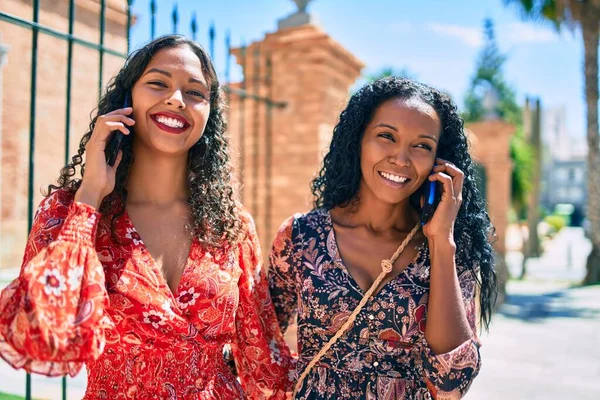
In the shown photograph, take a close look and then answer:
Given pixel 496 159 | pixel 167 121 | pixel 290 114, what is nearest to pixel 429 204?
pixel 167 121

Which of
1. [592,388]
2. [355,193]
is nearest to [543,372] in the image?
[592,388]

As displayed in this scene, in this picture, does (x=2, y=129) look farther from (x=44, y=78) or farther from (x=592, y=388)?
(x=592, y=388)

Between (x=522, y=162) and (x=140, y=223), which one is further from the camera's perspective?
(x=522, y=162)

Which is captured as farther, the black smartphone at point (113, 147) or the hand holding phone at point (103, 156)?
the black smartphone at point (113, 147)

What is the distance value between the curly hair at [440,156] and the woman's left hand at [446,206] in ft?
0.63

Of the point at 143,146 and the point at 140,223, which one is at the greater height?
the point at 143,146

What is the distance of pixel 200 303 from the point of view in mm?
1841

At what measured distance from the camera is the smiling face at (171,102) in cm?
188

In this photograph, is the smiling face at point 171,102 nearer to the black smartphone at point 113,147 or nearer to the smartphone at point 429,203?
the black smartphone at point 113,147

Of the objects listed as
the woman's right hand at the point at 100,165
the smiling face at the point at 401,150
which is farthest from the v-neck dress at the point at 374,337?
the woman's right hand at the point at 100,165

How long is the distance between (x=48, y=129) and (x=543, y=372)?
5321mm

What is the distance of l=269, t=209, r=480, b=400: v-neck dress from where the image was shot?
1.95m

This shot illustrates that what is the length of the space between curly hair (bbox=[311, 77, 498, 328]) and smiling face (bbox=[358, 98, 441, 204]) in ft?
0.25

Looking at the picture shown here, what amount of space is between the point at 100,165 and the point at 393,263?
109 cm
